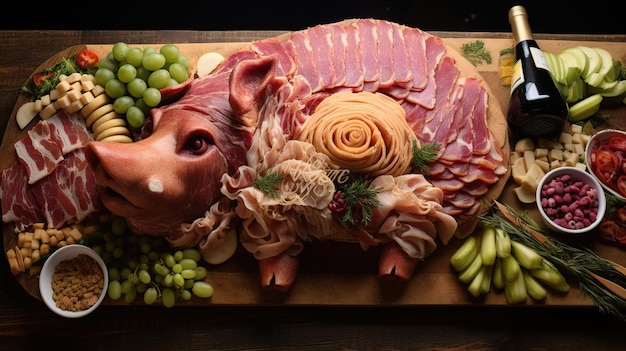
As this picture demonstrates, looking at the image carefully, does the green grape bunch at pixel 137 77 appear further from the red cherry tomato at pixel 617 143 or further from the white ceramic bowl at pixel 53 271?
the red cherry tomato at pixel 617 143

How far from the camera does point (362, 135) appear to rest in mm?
2271

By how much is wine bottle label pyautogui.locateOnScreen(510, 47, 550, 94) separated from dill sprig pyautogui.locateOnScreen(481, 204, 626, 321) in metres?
0.59

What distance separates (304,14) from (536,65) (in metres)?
1.51

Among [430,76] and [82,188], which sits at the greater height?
[430,76]

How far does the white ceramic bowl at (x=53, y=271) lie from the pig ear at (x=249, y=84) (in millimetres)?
819

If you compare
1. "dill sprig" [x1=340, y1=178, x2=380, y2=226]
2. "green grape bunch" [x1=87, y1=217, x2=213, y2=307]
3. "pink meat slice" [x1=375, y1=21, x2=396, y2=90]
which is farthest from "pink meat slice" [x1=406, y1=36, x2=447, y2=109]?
"green grape bunch" [x1=87, y1=217, x2=213, y2=307]

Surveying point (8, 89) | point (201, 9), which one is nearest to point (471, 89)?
point (201, 9)

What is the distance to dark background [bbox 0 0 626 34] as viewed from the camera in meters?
3.54

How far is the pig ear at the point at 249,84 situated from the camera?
2322 millimetres

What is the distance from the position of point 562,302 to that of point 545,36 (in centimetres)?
127

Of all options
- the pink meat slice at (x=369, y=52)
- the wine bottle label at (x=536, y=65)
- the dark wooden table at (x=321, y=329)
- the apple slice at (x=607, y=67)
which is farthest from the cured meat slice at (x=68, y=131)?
the apple slice at (x=607, y=67)

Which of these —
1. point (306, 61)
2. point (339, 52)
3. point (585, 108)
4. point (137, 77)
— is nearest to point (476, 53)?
point (585, 108)

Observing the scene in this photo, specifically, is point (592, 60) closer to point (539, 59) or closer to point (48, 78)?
point (539, 59)

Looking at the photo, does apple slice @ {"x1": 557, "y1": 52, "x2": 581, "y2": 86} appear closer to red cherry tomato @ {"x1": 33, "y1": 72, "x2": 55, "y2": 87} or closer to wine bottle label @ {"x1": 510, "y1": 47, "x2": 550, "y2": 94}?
wine bottle label @ {"x1": 510, "y1": 47, "x2": 550, "y2": 94}
